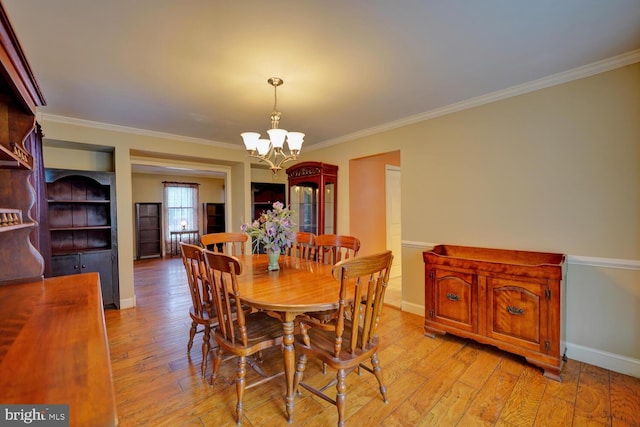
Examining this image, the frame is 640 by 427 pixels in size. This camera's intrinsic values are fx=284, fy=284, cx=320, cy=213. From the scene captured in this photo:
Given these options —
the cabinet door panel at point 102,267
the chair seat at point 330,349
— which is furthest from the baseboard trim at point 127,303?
the chair seat at point 330,349

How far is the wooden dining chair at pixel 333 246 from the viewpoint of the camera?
8.84 feet

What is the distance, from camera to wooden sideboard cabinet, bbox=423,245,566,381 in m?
2.15

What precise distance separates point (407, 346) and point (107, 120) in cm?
418

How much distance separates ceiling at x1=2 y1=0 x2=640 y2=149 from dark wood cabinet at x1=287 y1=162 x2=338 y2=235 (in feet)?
4.51

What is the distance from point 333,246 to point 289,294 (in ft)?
3.63

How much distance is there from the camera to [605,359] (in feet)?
7.42

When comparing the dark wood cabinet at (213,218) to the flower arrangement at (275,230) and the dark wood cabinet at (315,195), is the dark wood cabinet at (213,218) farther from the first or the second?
the flower arrangement at (275,230)

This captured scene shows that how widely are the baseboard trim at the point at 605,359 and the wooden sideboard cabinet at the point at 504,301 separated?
0.13m

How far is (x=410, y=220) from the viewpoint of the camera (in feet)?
11.4

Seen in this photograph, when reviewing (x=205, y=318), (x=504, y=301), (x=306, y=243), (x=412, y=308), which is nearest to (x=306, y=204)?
(x=306, y=243)

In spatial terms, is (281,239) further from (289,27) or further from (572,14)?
(572,14)

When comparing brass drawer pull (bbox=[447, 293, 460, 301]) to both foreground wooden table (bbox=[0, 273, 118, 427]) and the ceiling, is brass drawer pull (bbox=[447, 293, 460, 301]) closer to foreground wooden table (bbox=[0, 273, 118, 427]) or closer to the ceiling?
the ceiling

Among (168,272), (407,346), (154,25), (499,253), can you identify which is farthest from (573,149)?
(168,272)

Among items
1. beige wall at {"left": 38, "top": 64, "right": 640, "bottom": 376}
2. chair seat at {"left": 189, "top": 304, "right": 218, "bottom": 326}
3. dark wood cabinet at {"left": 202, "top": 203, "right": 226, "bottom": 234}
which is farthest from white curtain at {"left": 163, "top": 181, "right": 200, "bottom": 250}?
chair seat at {"left": 189, "top": 304, "right": 218, "bottom": 326}
